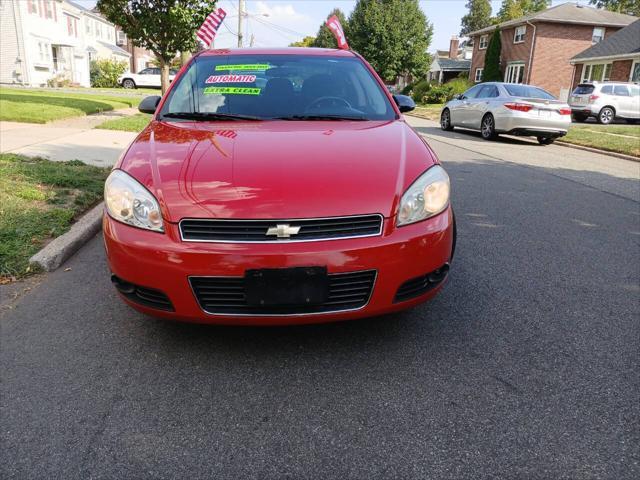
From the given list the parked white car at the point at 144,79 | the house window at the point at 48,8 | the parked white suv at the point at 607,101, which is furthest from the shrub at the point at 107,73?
the parked white suv at the point at 607,101

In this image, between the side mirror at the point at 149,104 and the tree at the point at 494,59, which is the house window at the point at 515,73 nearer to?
the tree at the point at 494,59

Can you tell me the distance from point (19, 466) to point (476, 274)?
3.06 meters

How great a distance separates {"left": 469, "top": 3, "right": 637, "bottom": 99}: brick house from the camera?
3825cm

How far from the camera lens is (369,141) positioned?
10.4 feet

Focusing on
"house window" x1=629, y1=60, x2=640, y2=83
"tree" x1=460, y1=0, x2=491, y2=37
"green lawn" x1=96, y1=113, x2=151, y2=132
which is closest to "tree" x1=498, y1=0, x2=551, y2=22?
"tree" x1=460, y1=0, x2=491, y2=37

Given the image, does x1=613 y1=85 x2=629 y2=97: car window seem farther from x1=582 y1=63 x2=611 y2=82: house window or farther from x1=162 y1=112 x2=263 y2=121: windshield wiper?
x1=162 y1=112 x2=263 y2=121: windshield wiper

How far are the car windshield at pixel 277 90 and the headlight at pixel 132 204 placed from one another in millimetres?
1099

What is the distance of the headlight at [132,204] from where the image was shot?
260cm

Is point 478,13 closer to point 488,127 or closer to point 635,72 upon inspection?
point 635,72

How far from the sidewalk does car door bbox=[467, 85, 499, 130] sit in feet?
28.5

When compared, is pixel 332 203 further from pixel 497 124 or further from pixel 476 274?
pixel 497 124

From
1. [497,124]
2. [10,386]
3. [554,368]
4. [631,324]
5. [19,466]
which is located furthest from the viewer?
[497,124]

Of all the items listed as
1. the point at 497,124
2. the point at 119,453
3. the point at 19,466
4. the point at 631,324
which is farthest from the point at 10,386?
the point at 497,124

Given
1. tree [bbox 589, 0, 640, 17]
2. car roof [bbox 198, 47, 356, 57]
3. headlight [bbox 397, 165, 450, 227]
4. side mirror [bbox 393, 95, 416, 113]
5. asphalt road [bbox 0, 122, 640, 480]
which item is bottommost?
asphalt road [bbox 0, 122, 640, 480]
